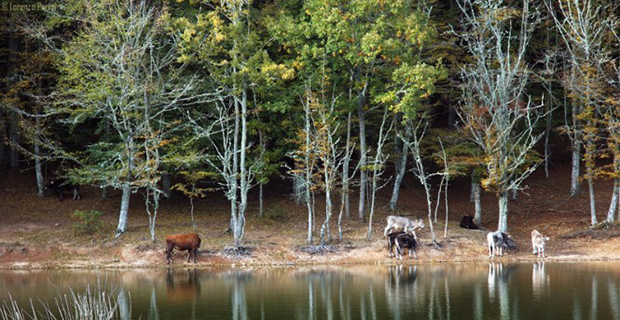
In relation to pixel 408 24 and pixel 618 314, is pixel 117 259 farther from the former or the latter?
pixel 618 314

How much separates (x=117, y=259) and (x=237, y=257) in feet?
15.9

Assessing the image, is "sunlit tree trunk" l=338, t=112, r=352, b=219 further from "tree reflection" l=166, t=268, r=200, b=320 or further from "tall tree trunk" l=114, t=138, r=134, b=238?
"tall tree trunk" l=114, t=138, r=134, b=238

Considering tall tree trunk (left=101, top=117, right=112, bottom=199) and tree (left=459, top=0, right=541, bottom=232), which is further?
tall tree trunk (left=101, top=117, right=112, bottom=199)

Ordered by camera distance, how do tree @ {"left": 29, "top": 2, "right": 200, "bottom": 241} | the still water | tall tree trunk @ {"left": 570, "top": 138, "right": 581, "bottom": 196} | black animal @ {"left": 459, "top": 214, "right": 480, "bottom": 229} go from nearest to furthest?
the still water, tree @ {"left": 29, "top": 2, "right": 200, "bottom": 241}, black animal @ {"left": 459, "top": 214, "right": 480, "bottom": 229}, tall tree trunk @ {"left": 570, "top": 138, "right": 581, "bottom": 196}

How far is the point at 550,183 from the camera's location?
139 ft

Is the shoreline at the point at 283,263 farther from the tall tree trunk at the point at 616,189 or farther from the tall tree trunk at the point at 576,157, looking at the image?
the tall tree trunk at the point at 576,157

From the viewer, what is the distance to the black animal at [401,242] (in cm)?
3036

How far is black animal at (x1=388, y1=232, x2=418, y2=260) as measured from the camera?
99.6ft

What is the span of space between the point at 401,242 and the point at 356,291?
24.6 ft

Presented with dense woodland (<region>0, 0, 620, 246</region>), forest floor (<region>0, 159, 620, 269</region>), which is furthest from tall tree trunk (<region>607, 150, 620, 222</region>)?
forest floor (<region>0, 159, 620, 269</region>)

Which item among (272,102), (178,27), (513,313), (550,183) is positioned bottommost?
(513,313)

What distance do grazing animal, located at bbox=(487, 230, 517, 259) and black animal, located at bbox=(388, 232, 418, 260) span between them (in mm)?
3085

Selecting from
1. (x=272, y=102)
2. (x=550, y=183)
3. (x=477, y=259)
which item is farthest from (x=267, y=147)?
(x=550, y=183)

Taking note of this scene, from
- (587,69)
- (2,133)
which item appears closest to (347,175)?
(587,69)
